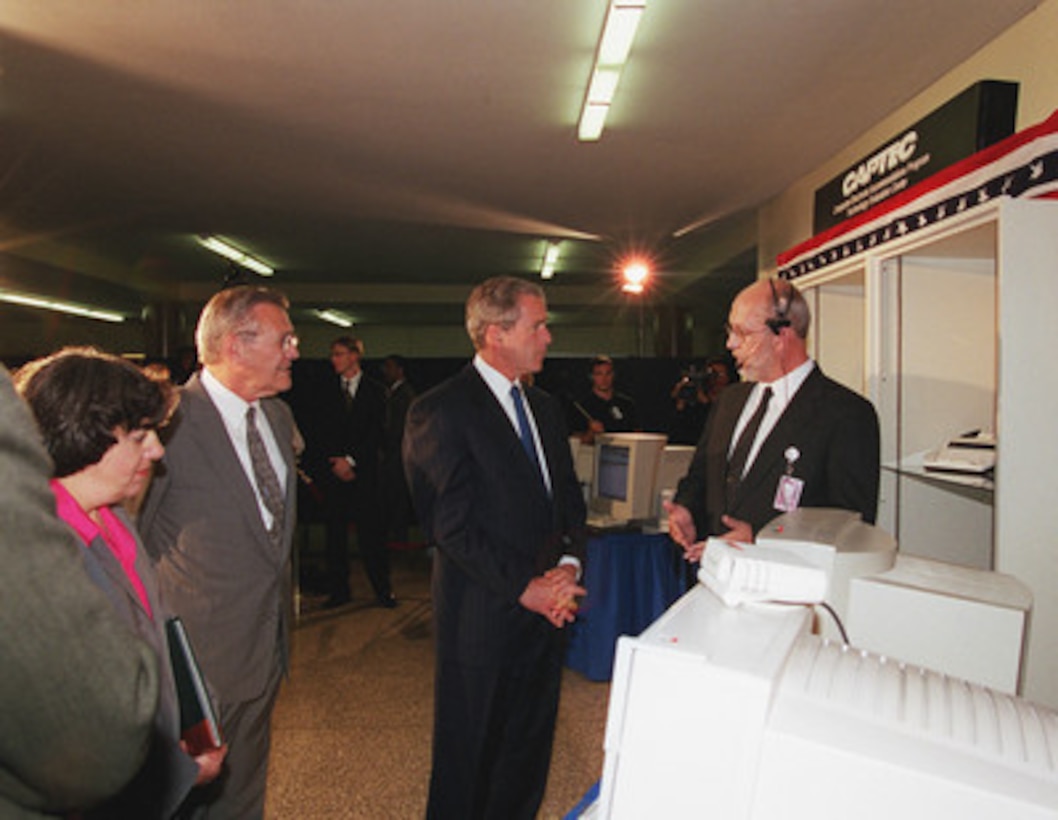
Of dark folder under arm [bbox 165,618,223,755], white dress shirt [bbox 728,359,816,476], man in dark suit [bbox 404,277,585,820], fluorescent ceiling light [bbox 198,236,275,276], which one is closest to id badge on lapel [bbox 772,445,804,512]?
white dress shirt [bbox 728,359,816,476]

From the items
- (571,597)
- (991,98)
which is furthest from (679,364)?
(571,597)

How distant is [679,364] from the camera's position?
9.11 metres

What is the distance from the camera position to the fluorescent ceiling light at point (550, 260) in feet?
26.5

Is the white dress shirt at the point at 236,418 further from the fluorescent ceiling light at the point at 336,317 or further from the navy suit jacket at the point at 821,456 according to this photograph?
the fluorescent ceiling light at the point at 336,317

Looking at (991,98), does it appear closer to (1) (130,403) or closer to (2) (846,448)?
(2) (846,448)

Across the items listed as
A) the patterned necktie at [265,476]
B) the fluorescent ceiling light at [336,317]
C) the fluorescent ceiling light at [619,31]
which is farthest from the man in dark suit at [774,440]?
the fluorescent ceiling light at [336,317]

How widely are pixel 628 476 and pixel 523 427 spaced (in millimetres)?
1772

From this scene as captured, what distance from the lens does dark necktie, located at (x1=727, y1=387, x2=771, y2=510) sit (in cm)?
216

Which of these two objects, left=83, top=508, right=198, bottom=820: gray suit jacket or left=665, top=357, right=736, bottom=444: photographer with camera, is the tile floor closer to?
left=83, top=508, right=198, bottom=820: gray suit jacket

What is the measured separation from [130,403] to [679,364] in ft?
27.3

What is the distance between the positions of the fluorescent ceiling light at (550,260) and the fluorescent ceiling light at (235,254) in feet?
11.5

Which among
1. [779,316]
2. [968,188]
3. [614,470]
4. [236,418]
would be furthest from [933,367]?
[236,418]

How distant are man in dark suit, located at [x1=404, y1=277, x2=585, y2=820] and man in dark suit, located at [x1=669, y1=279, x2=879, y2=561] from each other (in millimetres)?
450

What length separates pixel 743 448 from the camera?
218cm
